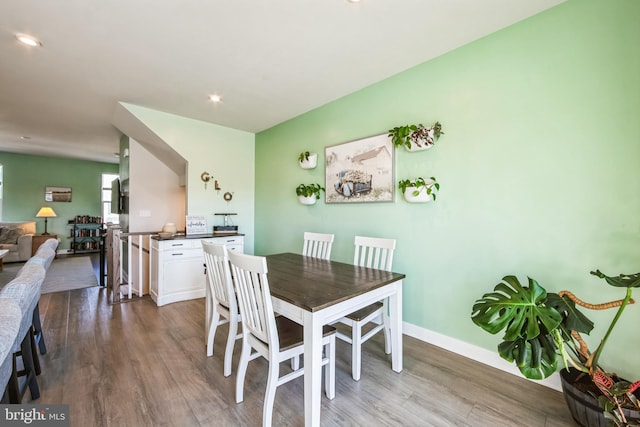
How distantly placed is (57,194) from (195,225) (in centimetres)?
643

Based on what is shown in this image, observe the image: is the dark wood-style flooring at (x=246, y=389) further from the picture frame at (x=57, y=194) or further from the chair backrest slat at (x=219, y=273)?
the picture frame at (x=57, y=194)

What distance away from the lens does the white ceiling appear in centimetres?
184

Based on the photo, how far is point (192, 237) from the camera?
368 cm

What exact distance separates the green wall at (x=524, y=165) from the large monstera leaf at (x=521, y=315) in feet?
1.77

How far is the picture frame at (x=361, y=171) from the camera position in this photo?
2748mm

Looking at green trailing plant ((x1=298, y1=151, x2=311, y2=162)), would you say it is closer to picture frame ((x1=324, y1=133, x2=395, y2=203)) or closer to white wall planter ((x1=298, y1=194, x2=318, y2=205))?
picture frame ((x1=324, y1=133, x2=395, y2=203))

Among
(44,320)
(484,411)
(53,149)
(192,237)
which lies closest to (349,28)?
(484,411)

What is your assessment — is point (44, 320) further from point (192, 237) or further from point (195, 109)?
point (195, 109)

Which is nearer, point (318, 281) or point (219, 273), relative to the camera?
point (318, 281)

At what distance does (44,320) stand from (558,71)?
5141 mm

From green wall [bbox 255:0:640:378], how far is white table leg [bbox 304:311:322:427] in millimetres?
1473

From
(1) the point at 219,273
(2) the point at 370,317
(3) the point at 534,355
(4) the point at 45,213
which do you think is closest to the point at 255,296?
(1) the point at 219,273

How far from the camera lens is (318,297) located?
156 cm

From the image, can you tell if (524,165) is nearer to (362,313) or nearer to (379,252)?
(379,252)
